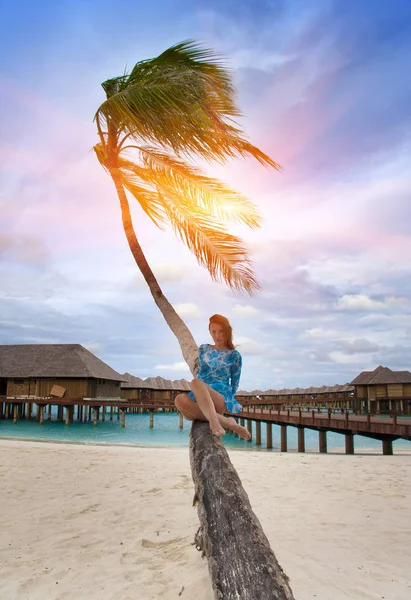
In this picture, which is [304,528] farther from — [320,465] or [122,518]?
[320,465]

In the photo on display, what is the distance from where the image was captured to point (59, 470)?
9703 mm

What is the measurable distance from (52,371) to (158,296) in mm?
33025

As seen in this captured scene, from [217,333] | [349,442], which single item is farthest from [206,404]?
[349,442]

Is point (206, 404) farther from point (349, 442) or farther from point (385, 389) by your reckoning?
point (385, 389)

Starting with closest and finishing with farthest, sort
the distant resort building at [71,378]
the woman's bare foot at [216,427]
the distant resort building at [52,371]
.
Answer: the woman's bare foot at [216,427], the distant resort building at [52,371], the distant resort building at [71,378]

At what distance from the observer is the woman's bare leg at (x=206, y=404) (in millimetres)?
3339

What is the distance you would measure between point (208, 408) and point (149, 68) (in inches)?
201

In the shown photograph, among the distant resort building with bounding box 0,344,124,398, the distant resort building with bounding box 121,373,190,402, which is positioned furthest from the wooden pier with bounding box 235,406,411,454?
the distant resort building with bounding box 121,373,190,402

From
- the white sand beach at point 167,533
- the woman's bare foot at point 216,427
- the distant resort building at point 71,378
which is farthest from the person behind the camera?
the distant resort building at point 71,378

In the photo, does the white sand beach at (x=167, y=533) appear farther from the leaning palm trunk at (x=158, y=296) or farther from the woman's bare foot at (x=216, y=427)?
the leaning palm trunk at (x=158, y=296)

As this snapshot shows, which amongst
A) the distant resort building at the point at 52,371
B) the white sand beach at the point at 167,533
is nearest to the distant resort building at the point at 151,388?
the distant resort building at the point at 52,371

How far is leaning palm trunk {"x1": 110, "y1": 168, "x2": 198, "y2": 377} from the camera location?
16.4ft

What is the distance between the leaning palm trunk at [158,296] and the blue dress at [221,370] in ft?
2.39

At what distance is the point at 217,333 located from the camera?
3.80 metres
